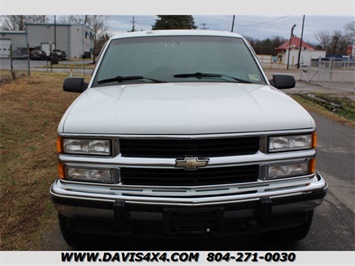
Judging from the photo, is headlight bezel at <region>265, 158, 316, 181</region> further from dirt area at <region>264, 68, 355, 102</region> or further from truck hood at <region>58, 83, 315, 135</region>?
dirt area at <region>264, 68, 355, 102</region>

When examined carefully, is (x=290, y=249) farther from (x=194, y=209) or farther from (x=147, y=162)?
(x=147, y=162)

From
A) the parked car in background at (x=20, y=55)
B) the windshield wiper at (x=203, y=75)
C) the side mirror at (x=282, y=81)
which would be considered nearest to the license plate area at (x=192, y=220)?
the windshield wiper at (x=203, y=75)

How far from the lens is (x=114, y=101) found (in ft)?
9.56

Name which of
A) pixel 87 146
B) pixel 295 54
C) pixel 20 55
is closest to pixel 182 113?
pixel 87 146

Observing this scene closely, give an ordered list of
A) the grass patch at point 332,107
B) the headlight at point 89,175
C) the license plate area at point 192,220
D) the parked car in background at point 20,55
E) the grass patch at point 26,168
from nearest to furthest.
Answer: the license plate area at point 192,220 < the headlight at point 89,175 < the grass patch at point 26,168 < the grass patch at point 332,107 < the parked car in background at point 20,55

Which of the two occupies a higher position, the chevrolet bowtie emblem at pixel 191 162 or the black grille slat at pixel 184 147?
the black grille slat at pixel 184 147

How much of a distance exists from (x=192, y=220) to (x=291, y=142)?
952 mm

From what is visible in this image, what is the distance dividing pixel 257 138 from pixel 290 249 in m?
1.32

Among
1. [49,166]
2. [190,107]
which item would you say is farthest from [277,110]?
[49,166]

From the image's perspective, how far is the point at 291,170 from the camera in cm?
272

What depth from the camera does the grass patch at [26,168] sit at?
3568 mm

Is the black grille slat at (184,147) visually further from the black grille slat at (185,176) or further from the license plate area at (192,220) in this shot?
the license plate area at (192,220)

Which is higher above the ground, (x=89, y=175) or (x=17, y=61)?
(x=89, y=175)

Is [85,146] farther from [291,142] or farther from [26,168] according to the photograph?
[26,168]
